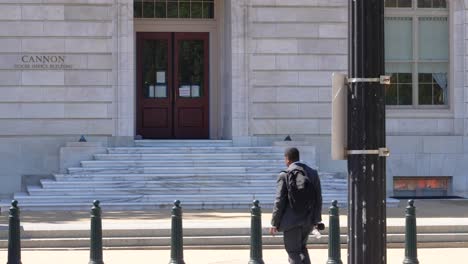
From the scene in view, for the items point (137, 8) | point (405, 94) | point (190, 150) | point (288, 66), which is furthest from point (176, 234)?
point (405, 94)

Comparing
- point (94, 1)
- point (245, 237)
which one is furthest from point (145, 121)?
point (245, 237)

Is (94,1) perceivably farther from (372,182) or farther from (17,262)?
(372,182)

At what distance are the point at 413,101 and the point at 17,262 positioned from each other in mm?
14759

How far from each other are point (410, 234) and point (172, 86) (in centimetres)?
1335

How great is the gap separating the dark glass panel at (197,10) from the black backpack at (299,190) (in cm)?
1485

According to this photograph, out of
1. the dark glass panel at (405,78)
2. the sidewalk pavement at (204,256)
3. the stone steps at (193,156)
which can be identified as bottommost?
the sidewalk pavement at (204,256)

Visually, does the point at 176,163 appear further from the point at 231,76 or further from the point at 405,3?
the point at 405,3

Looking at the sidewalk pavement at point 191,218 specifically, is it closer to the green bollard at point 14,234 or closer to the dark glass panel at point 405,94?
the green bollard at point 14,234

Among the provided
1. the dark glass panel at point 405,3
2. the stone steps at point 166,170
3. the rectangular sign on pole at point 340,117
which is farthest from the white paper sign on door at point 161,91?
the rectangular sign on pole at point 340,117

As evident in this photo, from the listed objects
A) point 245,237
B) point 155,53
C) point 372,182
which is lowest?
point 245,237

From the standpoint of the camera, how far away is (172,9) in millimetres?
25000

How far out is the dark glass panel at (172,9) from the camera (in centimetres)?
2494

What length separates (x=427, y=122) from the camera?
2434 centimetres

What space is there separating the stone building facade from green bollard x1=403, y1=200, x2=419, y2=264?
35.6 ft
